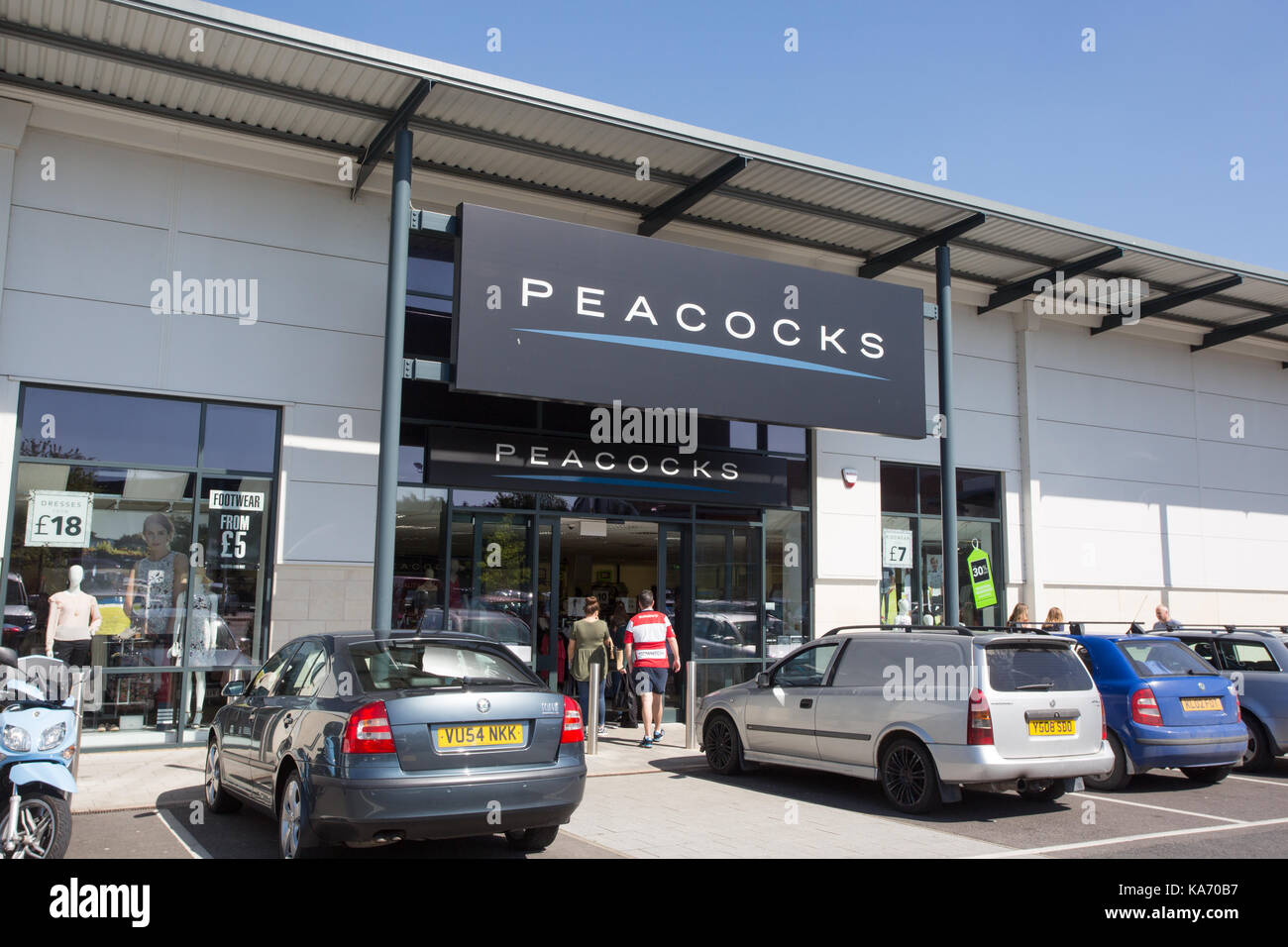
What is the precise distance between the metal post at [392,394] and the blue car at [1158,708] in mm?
6896

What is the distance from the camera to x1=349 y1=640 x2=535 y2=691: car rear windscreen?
→ 6.16 metres

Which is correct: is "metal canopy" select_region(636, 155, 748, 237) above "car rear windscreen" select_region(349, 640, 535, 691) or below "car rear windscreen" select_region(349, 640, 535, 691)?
above

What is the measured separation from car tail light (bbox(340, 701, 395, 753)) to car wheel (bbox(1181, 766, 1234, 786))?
810 cm

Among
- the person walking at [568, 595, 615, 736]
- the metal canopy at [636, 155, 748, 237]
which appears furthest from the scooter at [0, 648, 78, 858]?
the metal canopy at [636, 155, 748, 237]

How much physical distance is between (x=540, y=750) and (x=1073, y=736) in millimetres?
4506

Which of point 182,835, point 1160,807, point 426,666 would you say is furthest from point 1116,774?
point 182,835

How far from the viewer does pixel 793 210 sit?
14.1 m

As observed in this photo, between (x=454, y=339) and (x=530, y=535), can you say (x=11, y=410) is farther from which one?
(x=530, y=535)

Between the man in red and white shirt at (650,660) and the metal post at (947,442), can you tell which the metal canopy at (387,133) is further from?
the metal post at (947,442)

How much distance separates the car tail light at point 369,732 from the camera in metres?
5.64

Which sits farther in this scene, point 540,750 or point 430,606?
point 430,606

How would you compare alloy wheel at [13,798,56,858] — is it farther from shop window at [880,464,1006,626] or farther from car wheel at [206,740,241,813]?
shop window at [880,464,1006,626]

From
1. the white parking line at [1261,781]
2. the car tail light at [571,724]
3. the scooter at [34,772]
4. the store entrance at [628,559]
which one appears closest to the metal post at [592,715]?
the store entrance at [628,559]

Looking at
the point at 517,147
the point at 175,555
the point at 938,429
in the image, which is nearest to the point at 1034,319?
the point at 938,429
